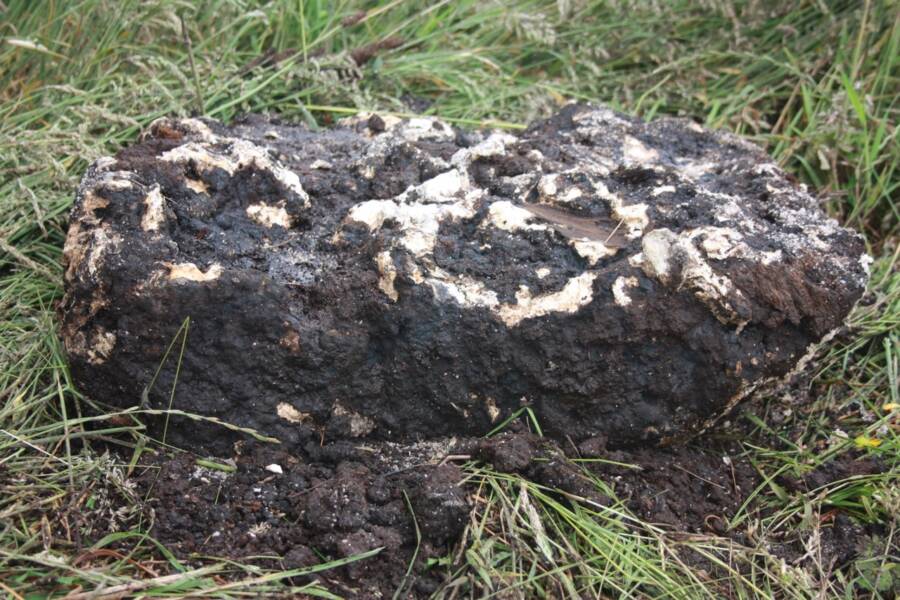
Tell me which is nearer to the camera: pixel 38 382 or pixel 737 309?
pixel 737 309

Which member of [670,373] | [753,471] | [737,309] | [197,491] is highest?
[737,309]

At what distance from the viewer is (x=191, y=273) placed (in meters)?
1.89

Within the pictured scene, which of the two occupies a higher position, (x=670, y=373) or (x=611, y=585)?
(x=670, y=373)

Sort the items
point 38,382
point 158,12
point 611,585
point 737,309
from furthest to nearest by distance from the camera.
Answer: point 158,12 < point 38,382 < point 737,309 < point 611,585

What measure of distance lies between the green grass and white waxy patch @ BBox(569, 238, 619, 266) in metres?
0.50

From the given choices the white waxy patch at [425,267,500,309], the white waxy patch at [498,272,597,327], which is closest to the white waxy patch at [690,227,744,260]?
the white waxy patch at [498,272,597,327]

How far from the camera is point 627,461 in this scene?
80.0 inches

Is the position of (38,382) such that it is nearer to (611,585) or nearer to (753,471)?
(611,585)

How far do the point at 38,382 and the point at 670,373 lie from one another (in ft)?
4.61

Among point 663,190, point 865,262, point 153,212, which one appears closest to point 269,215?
point 153,212

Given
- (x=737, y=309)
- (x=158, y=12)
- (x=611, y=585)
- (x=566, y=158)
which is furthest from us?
(x=158, y=12)

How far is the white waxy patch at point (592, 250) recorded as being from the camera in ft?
6.54

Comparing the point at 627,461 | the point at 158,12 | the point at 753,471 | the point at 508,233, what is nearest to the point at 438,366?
the point at 508,233

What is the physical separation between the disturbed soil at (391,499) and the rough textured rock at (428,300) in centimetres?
7
